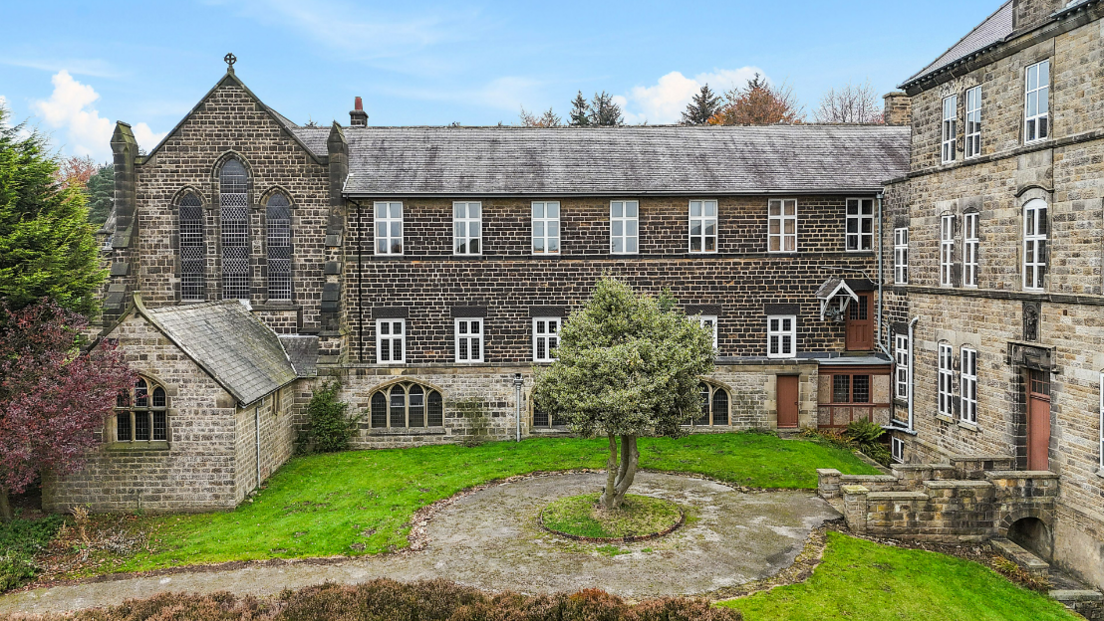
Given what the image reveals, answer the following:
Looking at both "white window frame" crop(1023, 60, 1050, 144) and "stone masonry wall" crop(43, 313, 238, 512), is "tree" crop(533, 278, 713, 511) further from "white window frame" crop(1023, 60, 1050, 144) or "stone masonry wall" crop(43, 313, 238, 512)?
"white window frame" crop(1023, 60, 1050, 144)

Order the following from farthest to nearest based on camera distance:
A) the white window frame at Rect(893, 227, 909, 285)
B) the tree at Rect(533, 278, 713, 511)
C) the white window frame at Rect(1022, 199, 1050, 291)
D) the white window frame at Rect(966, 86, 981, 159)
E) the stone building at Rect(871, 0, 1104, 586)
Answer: the white window frame at Rect(893, 227, 909, 285)
the white window frame at Rect(966, 86, 981, 159)
the white window frame at Rect(1022, 199, 1050, 291)
the stone building at Rect(871, 0, 1104, 586)
the tree at Rect(533, 278, 713, 511)

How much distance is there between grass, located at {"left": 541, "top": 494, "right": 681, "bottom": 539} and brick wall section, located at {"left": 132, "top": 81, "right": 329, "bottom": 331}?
Answer: 41.9 feet

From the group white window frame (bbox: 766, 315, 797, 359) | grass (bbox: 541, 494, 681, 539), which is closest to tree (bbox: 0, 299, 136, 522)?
grass (bbox: 541, 494, 681, 539)

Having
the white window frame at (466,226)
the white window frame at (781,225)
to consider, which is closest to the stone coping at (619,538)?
the white window frame at (466,226)

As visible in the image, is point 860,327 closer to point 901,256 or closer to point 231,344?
point 901,256

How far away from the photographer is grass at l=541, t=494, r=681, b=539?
54.1 ft

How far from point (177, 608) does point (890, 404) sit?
896 inches

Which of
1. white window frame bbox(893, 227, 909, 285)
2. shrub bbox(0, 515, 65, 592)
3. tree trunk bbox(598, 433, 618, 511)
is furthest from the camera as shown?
white window frame bbox(893, 227, 909, 285)

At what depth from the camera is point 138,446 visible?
1859 cm

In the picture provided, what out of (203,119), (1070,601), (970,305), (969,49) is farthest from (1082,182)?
(203,119)

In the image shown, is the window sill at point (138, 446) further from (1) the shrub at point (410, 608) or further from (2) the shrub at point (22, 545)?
(1) the shrub at point (410, 608)

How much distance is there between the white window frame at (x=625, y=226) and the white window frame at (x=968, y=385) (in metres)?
10.8

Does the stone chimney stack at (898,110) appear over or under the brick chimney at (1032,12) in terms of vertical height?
over

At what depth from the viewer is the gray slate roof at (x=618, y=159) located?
26.2 m
